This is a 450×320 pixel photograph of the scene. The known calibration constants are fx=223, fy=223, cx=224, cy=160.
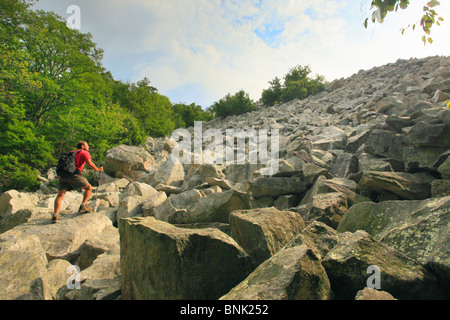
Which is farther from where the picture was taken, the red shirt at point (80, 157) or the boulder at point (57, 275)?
the red shirt at point (80, 157)

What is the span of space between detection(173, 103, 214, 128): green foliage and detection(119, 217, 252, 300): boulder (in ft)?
135

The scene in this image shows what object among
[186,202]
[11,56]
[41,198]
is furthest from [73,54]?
[186,202]

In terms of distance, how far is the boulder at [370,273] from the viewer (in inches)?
84.3

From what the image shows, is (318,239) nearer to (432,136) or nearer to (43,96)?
(432,136)

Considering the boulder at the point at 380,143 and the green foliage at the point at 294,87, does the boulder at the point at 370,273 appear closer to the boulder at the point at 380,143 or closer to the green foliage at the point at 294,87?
the boulder at the point at 380,143

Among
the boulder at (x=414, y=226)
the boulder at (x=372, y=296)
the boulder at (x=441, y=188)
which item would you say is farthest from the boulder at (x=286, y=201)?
the boulder at (x=372, y=296)

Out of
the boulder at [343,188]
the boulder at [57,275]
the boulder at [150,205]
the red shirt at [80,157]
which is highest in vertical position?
the red shirt at [80,157]

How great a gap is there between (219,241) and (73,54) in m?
21.5

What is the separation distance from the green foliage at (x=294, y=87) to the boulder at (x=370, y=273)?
3268 centimetres

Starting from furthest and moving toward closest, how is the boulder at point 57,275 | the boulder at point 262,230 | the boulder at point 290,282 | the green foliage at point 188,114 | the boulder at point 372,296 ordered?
the green foliage at point 188,114 < the boulder at point 57,275 < the boulder at point 262,230 < the boulder at point 290,282 < the boulder at point 372,296

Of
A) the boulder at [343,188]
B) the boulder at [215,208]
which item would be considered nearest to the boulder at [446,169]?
the boulder at [343,188]

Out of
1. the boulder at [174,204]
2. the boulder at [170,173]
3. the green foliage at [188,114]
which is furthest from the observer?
the green foliage at [188,114]

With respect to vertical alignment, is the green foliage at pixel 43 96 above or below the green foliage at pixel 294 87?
below

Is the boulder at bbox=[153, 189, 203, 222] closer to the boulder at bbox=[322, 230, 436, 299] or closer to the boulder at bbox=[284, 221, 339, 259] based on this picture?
the boulder at bbox=[284, 221, 339, 259]
